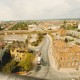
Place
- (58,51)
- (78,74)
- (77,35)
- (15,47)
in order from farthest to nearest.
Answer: (77,35), (15,47), (58,51), (78,74)

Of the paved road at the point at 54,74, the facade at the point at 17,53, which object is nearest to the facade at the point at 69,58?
the paved road at the point at 54,74

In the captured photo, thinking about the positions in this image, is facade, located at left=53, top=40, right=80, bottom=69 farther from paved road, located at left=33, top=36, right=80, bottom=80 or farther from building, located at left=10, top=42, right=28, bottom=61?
building, located at left=10, top=42, right=28, bottom=61

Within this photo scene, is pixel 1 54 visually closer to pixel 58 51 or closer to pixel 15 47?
pixel 15 47

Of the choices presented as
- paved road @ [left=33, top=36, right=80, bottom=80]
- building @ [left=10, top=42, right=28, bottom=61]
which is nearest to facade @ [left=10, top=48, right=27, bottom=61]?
building @ [left=10, top=42, right=28, bottom=61]

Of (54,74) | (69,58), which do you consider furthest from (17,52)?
(54,74)

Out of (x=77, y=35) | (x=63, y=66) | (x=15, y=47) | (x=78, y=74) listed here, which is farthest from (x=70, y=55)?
(x=77, y=35)

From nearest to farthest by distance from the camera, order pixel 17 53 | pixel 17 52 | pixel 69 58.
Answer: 1. pixel 69 58
2. pixel 17 53
3. pixel 17 52

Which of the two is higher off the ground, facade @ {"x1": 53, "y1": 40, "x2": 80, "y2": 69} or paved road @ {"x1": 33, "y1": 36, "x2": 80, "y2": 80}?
facade @ {"x1": 53, "y1": 40, "x2": 80, "y2": 69}

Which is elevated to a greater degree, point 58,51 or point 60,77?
point 58,51

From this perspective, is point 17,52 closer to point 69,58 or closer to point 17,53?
point 17,53

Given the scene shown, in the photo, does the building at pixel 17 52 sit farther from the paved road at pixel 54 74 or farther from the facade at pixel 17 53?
the paved road at pixel 54 74

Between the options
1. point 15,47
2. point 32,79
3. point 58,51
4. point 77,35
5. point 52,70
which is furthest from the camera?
point 77,35
